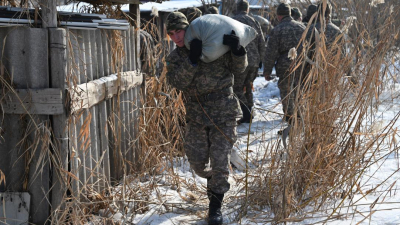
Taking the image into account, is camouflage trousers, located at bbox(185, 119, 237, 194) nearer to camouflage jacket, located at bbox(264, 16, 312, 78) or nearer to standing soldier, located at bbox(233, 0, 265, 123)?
camouflage jacket, located at bbox(264, 16, 312, 78)

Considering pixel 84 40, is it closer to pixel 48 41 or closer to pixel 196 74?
pixel 48 41

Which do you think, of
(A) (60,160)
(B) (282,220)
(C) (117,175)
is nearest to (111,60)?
(C) (117,175)

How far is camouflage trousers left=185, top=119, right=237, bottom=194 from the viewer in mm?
3787

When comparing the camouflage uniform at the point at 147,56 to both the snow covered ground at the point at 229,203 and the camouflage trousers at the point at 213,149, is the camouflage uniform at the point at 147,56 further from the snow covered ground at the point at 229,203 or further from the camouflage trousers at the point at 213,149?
the camouflage trousers at the point at 213,149

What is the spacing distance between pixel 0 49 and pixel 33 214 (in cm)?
111

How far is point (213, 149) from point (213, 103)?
358mm

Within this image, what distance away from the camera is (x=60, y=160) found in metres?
3.20

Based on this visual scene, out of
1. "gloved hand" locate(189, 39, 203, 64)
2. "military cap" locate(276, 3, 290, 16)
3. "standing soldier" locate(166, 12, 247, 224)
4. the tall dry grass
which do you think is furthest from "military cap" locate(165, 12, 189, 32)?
"military cap" locate(276, 3, 290, 16)

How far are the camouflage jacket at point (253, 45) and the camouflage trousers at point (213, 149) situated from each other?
157 inches

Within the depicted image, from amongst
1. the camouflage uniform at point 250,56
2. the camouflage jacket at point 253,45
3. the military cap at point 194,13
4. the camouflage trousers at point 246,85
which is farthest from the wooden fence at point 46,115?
the camouflage jacket at point 253,45

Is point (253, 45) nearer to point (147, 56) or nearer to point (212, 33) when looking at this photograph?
point (147, 56)

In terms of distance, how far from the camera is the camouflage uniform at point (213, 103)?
12.4 ft

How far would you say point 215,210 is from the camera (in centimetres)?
371

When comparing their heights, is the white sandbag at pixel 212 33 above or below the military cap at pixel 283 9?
below
